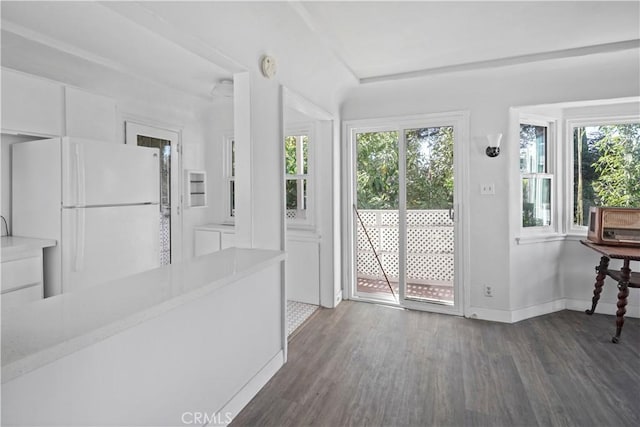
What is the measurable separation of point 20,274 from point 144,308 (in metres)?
1.77

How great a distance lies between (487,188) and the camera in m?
3.22

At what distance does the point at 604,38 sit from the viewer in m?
2.56

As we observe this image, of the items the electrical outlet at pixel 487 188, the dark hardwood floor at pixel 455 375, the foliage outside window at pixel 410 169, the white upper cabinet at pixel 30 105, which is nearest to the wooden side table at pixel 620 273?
the dark hardwood floor at pixel 455 375

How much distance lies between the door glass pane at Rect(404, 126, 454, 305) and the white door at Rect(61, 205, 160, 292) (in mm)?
2490

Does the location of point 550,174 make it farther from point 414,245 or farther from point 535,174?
point 414,245

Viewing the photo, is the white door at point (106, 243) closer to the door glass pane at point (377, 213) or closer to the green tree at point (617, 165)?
the door glass pane at point (377, 213)

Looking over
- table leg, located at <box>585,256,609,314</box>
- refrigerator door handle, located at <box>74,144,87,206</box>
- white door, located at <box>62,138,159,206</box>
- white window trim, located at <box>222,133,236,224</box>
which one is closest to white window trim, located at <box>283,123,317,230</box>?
white window trim, located at <box>222,133,236,224</box>

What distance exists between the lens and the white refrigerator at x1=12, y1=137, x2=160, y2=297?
239cm

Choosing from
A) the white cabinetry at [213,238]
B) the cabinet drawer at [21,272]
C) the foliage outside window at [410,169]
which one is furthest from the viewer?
the white cabinetry at [213,238]

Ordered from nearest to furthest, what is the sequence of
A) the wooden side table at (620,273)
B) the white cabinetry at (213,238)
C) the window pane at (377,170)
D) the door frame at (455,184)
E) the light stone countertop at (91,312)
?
the light stone countertop at (91,312) < the wooden side table at (620,273) < the door frame at (455,184) < the window pane at (377,170) < the white cabinetry at (213,238)

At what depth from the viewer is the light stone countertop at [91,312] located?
81 centimetres

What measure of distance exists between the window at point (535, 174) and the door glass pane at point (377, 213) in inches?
48.9

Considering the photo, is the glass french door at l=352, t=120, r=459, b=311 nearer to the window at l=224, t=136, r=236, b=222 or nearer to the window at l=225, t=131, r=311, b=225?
the window at l=225, t=131, r=311, b=225

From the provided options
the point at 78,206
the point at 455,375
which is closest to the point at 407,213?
the point at 455,375
